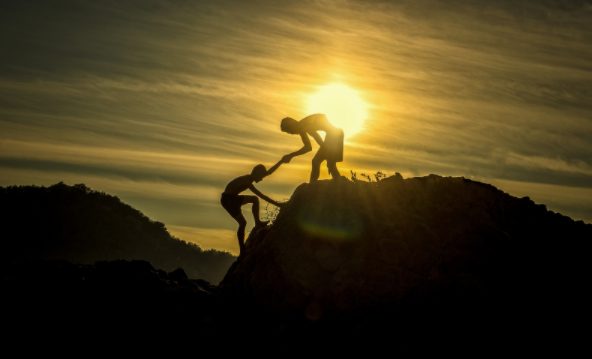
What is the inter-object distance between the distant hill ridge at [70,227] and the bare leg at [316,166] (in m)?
61.7

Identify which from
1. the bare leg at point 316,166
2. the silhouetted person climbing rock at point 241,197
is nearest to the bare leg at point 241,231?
the silhouetted person climbing rock at point 241,197

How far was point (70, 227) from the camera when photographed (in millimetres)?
89875

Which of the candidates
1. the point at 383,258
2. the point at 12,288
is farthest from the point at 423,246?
the point at 12,288

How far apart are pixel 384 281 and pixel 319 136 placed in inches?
188

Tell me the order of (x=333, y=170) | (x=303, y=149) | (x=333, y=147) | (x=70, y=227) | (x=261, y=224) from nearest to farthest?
(x=303, y=149) < (x=333, y=147) < (x=333, y=170) < (x=261, y=224) < (x=70, y=227)

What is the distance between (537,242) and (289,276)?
7.55 m

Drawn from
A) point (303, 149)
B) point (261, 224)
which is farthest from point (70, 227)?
point (303, 149)

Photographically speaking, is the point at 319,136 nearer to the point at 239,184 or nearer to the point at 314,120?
the point at 314,120

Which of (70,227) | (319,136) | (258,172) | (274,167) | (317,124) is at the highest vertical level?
(317,124)

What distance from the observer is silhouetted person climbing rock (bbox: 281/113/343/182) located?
23.8 m

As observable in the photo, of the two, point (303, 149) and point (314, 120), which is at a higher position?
point (314, 120)

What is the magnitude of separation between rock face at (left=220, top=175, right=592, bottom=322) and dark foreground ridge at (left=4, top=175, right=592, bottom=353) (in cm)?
3

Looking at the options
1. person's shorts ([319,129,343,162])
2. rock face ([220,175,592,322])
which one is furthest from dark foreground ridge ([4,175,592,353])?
person's shorts ([319,129,343,162])

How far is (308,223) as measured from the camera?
23.1 meters
